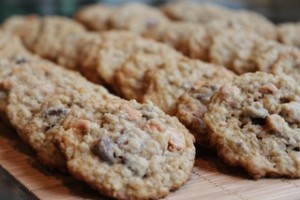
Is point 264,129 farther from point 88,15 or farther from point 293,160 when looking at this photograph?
point 88,15

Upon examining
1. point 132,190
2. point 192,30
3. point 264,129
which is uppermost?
point 192,30

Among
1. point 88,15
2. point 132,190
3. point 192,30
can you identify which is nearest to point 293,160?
point 132,190

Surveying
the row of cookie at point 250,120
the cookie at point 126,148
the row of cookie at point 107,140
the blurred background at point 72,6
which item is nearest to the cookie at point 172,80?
the row of cookie at point 250,120

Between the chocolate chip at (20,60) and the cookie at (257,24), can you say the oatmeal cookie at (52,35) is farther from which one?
the cookie at (257,24)

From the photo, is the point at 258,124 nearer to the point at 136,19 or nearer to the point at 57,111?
the point at 57,111

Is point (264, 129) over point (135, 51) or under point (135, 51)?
under

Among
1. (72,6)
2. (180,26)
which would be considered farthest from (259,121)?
(72,6)

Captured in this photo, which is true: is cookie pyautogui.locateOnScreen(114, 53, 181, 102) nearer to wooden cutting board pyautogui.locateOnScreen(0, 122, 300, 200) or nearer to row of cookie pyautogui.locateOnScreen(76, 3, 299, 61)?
row of cookie pyautogui.locateOnScreen(76, 3, 299, 61)
